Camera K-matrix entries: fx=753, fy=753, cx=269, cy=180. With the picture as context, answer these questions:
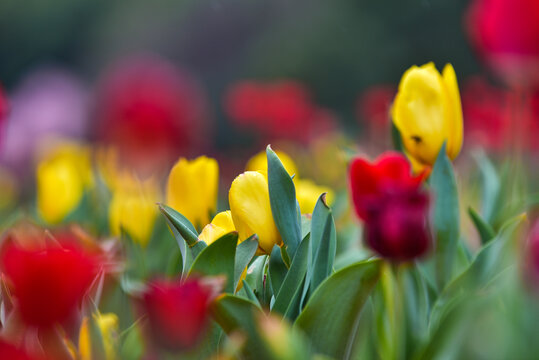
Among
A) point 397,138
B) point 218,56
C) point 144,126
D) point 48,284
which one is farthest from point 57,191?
point 218,56

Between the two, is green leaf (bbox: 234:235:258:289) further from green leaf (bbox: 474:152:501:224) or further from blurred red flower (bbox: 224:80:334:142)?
blurred red flower (bbox: 224:80:334:142)

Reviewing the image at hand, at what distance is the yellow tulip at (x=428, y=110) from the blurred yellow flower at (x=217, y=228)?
25cm

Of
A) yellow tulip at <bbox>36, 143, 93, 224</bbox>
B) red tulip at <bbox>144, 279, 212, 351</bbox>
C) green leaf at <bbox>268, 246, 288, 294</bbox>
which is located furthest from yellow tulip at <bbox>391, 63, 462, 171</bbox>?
yellow tulip at <bbox>36, 143, 93, 224</bbox>

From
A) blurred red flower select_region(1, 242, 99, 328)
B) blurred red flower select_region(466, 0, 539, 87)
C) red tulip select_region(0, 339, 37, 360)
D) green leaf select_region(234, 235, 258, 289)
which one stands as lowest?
green leaf select_region(234, 235, 258, 289)

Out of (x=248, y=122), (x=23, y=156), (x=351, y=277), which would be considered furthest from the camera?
(x=23, y=156)

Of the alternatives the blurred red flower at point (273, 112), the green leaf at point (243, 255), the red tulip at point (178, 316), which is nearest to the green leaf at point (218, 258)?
the green leaf at point (243, 255)

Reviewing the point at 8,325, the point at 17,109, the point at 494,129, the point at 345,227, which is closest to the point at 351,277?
the point at 8,325

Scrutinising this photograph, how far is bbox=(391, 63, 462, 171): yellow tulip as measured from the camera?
88 centimetres

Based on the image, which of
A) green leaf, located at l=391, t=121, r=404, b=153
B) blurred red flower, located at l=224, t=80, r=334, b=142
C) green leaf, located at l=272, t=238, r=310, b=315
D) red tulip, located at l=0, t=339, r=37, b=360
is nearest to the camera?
red tulip, located at l=0, t=339, r=37, b=360

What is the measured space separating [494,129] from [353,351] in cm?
218

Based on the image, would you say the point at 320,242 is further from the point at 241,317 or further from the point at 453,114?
the point at 453,114

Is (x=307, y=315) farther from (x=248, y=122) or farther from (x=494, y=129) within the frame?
(x=248, y=122)

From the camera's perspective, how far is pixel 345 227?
50.2 inches

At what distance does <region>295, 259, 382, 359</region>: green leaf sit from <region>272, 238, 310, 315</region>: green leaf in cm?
6
